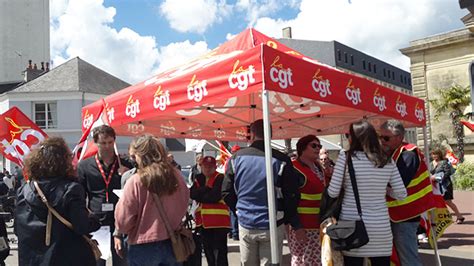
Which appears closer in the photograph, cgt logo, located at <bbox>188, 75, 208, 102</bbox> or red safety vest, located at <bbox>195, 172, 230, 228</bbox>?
cgt logo, located at <bbox>188, 75, 208, 102</bbox>

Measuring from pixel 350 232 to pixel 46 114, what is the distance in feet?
113

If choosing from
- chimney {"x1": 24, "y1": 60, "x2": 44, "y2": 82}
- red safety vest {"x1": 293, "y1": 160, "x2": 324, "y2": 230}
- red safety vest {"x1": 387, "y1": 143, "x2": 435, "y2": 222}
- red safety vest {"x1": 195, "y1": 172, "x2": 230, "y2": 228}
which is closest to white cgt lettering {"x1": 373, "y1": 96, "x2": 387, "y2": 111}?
red safety vest {"x1": 387, "y1": 143, "x2": 435, "y2": 222}

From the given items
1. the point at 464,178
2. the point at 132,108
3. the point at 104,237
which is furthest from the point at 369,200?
the point at 464,178

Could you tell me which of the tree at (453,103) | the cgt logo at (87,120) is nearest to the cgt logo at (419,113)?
the cgt logo at (87,120)

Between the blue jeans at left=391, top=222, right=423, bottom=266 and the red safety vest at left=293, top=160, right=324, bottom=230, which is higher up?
the red safety vest at left=293, top=160, right=324, bottom=230

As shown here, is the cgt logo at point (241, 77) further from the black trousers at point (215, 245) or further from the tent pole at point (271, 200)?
the black trousers at point (215, 245)

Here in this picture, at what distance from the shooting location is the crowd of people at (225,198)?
3.96m

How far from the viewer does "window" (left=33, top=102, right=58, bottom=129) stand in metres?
35.3

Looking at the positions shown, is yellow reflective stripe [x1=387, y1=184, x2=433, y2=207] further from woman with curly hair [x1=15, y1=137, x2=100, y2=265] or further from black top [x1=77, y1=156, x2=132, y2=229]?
woman with curly hair [x1=15, y1=137, x2=100, y2=265]

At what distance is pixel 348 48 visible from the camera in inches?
2867

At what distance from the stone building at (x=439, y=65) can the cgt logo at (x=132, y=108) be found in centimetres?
3048

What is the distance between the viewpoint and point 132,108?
6480mm

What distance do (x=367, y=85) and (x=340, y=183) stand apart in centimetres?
240

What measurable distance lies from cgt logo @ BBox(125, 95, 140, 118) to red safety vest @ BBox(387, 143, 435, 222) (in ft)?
10.1
